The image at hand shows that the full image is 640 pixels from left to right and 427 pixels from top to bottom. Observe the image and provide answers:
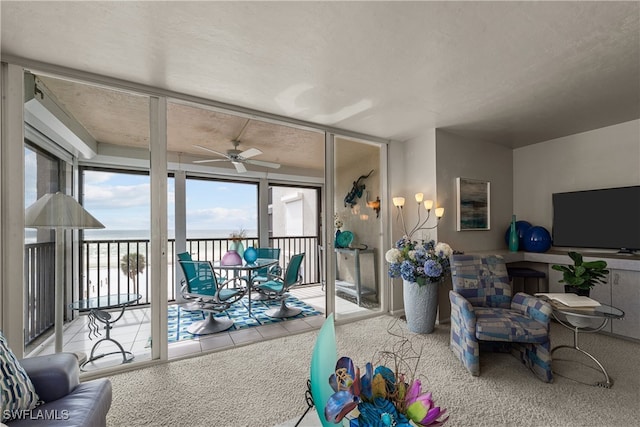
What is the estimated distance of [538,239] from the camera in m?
3.79

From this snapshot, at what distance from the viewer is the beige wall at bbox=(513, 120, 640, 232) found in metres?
3.26

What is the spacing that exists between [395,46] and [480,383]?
258cm

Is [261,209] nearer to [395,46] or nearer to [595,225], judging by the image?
[395,46]

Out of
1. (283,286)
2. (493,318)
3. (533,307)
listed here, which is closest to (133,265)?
(283,286)

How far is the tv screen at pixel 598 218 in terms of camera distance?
3141mm

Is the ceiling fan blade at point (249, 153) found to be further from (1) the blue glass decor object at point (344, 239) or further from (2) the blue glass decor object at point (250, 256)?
(1) the blue glass decor object at point (344, 239)

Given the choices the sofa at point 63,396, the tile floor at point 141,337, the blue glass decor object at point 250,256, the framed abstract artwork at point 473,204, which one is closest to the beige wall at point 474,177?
the framed abstract artwork at point 473,204

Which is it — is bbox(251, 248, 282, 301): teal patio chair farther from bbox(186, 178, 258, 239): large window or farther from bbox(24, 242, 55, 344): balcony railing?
bbox(24, 242, 55, 344): balcony railing

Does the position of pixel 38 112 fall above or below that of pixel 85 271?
above

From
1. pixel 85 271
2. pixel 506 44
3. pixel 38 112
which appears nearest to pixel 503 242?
pixel 506 44

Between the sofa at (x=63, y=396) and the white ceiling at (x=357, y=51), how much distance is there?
190 centimetres

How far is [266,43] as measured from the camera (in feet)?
6.03

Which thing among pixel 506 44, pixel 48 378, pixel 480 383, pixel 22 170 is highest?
pixel 506 44

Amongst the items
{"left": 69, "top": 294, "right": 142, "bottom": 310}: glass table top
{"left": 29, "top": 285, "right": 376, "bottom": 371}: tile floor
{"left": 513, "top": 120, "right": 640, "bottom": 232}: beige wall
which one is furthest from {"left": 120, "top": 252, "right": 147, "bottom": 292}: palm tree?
{"left": 513, "top": 120, "right": 640, "bottom": 232}: beige wall
